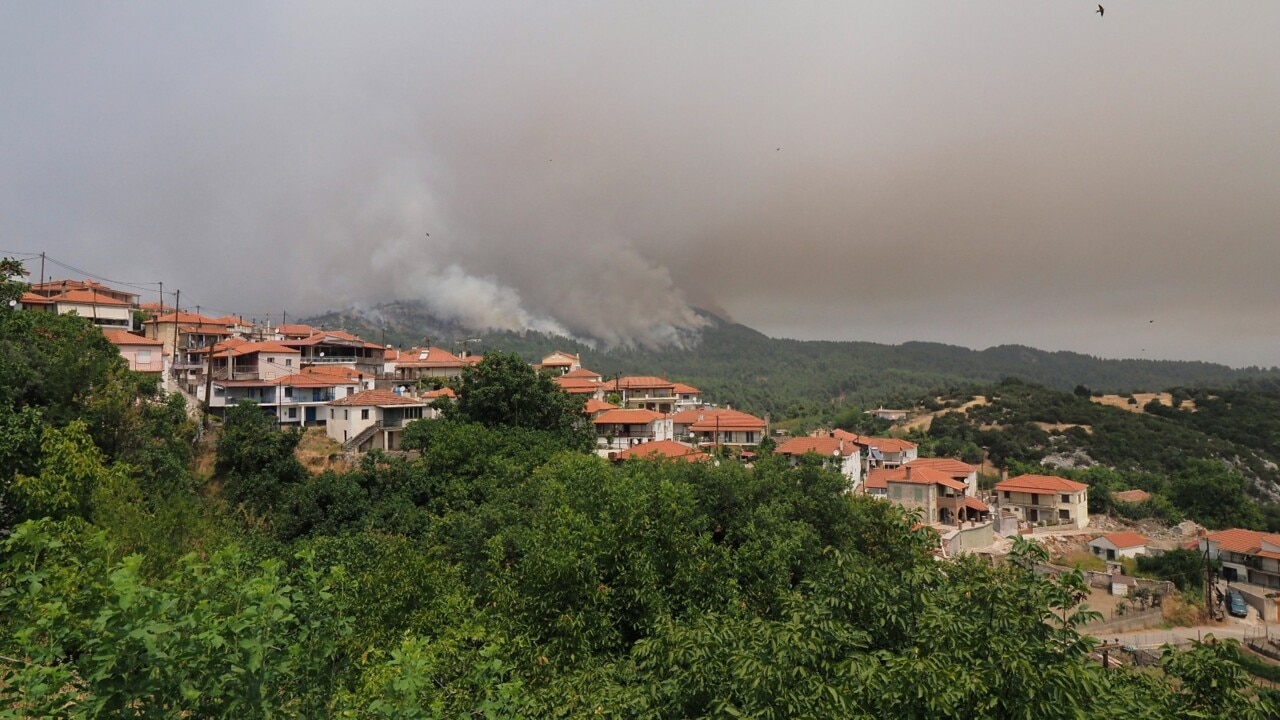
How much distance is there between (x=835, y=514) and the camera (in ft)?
63.0

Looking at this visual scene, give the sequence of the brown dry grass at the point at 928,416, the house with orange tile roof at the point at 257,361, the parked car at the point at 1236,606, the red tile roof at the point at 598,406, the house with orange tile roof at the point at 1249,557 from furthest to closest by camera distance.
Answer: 1. the brown dry grass at the point at 928,416
2. the red tile roof at the point at 598,406
3. the house with orange tile roof at the point at 257,361
4. the house with orange tile roof at the point at 1249,557
5. the parked car at the point at 1236,606

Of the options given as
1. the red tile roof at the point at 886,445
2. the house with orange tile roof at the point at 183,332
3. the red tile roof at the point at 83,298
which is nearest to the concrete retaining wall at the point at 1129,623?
the red tile roof at the point at 886,445

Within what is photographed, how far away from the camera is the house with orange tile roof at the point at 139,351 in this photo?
39.3 metres

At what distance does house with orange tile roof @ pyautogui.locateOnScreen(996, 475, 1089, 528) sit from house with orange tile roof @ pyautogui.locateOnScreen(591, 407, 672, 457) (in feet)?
107

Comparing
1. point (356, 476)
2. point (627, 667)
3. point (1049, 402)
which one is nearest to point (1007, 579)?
point (627, 667)

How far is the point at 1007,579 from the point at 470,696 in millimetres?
6919

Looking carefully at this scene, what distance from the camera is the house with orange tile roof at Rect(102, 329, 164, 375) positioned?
39.3m

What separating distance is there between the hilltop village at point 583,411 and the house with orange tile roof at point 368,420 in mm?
75

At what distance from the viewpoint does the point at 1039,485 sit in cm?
5203

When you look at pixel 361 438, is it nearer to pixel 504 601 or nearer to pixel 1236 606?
pixel 504 601

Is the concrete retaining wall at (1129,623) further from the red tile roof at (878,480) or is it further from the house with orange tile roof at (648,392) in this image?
the house with orange tile roof at (648,392)

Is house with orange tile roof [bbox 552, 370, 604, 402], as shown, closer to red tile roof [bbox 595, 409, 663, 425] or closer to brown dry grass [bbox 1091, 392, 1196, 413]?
red tile roof [bbox 595, 409, 663, 425]

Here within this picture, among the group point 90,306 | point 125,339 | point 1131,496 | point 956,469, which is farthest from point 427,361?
point 1131,496

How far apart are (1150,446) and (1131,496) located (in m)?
27.8
